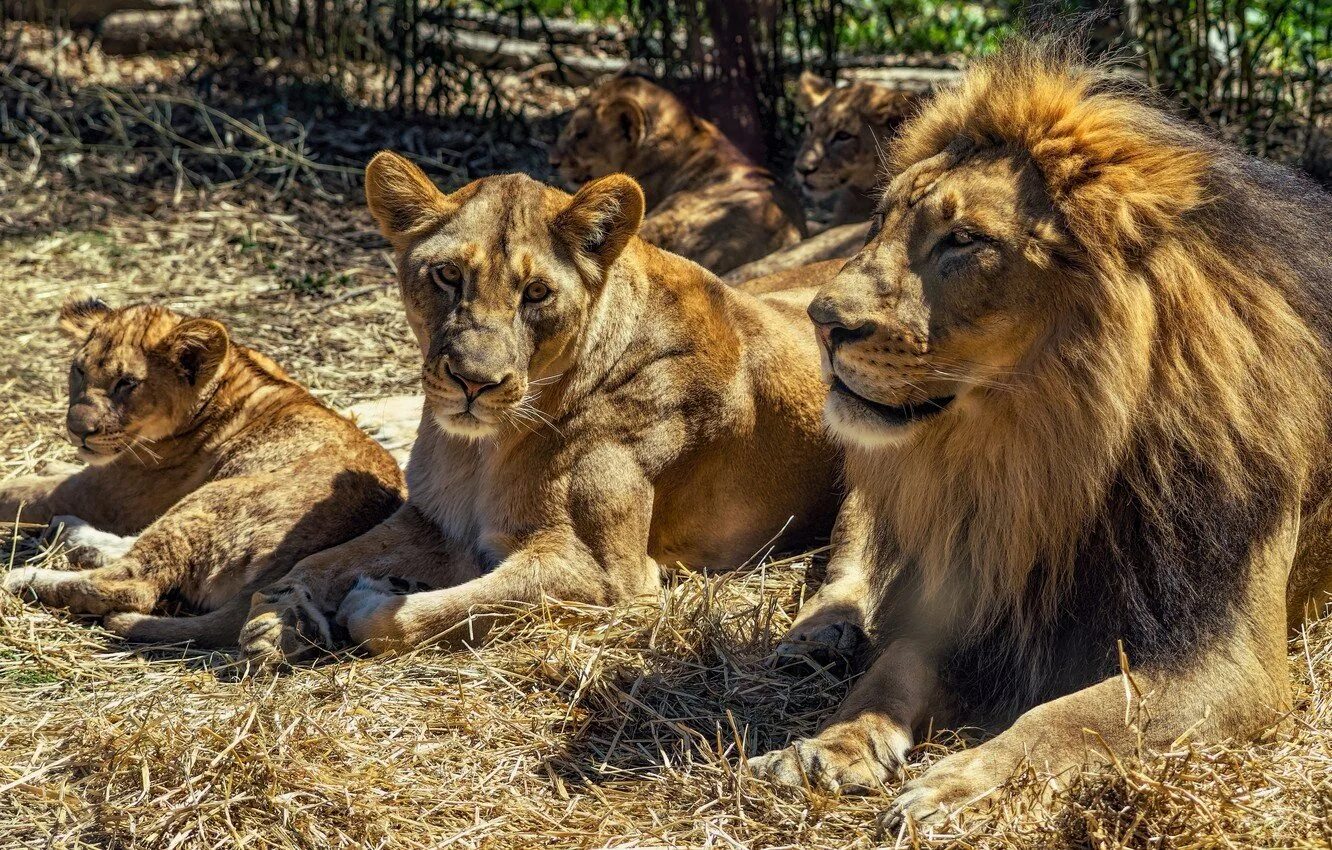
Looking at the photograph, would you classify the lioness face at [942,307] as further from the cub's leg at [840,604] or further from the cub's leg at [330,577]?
the cub's leg at [330,577]

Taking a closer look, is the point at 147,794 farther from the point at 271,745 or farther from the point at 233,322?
the point at 233,322

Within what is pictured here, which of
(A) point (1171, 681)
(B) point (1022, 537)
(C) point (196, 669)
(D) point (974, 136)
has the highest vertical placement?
(D) point (974, 136)

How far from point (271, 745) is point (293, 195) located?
5037mm

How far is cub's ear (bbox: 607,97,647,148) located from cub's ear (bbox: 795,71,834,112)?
88 centimetres

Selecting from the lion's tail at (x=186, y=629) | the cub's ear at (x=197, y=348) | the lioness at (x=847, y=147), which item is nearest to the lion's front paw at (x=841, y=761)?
the lion's tail at (x=186, y=629)

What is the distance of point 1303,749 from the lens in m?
3.17

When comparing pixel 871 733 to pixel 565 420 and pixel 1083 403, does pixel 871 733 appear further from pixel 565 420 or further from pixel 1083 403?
pixel 565 420

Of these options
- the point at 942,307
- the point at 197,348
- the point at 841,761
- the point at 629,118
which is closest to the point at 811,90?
the point at 629,118

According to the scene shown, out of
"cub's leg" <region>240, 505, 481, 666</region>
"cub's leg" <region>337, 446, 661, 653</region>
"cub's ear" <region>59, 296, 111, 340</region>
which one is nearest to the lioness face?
"cub's leg" <region>337, 446, 661, 653</region>

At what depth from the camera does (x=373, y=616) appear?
13.1 feet

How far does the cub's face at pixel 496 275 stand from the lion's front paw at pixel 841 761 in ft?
3.85

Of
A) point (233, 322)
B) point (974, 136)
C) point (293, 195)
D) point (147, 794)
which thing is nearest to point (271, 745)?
point (147, 794)

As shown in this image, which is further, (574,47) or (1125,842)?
(574,47)

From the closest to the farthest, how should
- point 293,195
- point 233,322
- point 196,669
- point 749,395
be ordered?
point 196,669 < point 749,395 < point 233,322 < point 293,195
